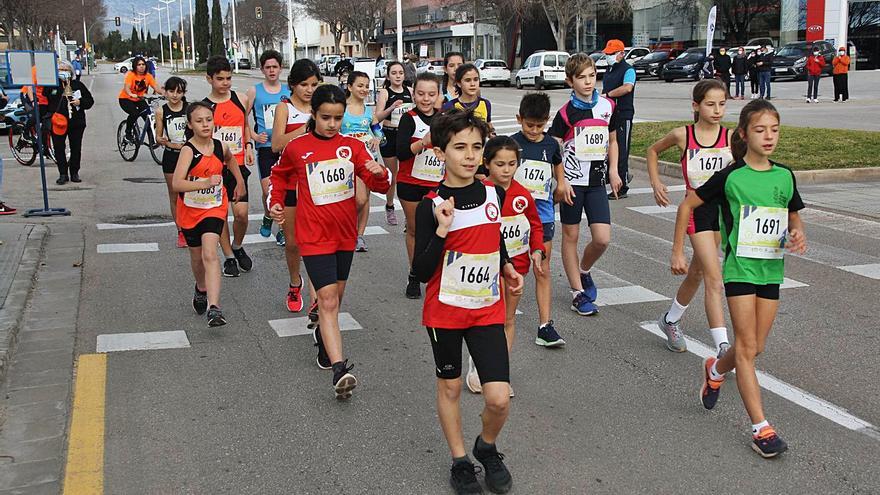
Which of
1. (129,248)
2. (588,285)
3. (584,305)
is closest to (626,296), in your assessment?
(588,285)

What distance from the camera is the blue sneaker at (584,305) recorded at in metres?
7.33

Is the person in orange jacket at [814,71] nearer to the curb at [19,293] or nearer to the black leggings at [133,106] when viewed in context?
the black leggings at [133,106]

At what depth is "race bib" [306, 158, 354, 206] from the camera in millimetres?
5688

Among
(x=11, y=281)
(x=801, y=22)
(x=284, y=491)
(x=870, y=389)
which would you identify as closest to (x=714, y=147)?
(x=870, y=389)

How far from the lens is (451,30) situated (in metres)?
74.1

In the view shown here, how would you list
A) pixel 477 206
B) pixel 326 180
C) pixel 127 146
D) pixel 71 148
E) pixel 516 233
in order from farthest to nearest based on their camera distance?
pixel 127 146 < pixel 71 148 < pixel 326 180 < pixel 516 233 < pixel 477 206

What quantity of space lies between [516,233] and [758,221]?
50.9 inches

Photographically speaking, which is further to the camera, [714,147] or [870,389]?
[714,147]

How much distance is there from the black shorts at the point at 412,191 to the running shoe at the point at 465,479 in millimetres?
3748

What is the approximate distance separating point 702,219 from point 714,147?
90 centimetres

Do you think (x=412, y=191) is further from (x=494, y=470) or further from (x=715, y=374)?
(x=494, y=470)

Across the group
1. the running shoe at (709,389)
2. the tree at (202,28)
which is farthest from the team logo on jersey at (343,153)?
the tree at (202,28)

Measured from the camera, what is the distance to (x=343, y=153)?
18.9ft

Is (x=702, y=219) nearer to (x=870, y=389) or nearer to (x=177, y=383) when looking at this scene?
(x=870, y=389)
